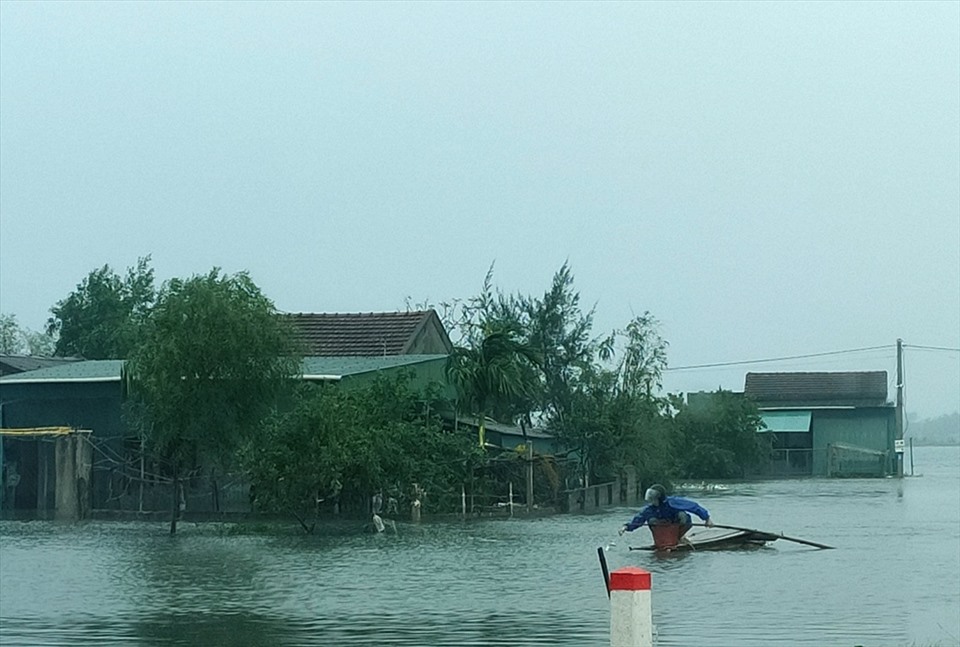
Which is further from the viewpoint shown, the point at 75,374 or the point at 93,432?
the point at 75,374

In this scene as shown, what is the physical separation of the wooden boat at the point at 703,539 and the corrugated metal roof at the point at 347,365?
12.9 meters

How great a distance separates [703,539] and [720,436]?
4620cm

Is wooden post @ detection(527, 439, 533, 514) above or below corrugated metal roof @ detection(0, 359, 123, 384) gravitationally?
below

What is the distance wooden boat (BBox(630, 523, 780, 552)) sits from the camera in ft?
101

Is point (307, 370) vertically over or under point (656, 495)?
over

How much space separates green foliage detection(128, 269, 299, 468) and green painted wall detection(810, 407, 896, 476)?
51.6 m

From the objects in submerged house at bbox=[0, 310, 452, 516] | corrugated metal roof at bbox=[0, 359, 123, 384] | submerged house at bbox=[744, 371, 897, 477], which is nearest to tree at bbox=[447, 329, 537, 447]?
submerged house at bbox=[0, 310, 452, 516]

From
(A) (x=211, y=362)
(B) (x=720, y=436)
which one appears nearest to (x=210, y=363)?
(A) (x=211, y=362)

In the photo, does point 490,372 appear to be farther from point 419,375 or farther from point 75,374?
point 75,374

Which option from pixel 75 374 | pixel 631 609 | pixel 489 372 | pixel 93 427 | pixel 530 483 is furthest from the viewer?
pixel 489 372

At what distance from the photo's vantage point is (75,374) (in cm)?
4559

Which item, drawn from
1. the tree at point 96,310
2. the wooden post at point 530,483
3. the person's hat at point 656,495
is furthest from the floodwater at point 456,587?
the tree at point 96,310

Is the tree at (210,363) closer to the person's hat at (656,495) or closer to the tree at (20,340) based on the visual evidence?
the person's hat at (656,495)

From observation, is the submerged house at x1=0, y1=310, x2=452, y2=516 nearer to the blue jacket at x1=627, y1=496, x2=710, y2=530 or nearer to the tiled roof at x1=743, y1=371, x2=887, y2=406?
the blue jacket at x1=627, y1=496, x2=710, y2=530
